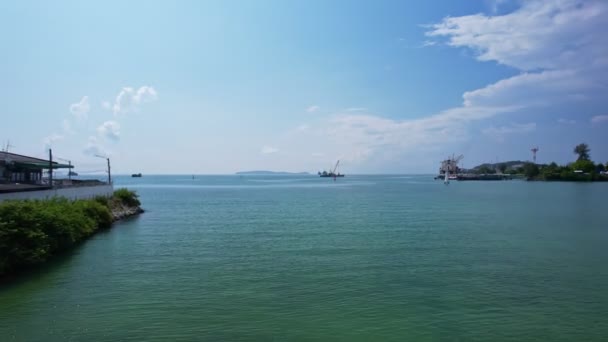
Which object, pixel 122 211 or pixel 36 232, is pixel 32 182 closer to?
pixel 122 211

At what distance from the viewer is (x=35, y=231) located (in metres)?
23.6

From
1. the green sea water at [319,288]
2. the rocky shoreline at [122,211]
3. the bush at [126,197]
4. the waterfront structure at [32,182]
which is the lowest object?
the green sea water at [319,288]

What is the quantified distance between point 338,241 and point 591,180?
188 meters

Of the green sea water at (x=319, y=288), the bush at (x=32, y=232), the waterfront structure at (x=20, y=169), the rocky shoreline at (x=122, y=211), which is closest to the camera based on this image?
the green sea water at (x=319, y=288)

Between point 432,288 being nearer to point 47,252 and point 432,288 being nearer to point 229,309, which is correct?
point 229,309

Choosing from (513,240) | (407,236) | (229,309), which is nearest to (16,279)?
(229,309)

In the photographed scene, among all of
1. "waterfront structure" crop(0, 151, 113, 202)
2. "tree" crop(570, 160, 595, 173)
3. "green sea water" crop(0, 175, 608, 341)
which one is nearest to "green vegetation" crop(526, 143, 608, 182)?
"tree" crop(570, 160, 595, 173)

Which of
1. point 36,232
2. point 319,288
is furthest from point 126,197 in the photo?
point 319,288

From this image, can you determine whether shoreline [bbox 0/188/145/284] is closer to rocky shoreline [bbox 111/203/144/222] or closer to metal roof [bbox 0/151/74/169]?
rocky shoreline [bbox 111/203/144/222]

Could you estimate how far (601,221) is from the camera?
45.5 metres

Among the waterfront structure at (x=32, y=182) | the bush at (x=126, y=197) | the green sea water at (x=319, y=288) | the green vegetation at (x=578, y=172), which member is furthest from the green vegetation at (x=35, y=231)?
the green vegetation at (x=578, y=172)

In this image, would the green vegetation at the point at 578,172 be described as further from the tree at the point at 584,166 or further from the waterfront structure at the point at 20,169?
the waterfront structure at the point at 20,169

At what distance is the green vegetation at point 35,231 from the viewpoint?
21516 mm

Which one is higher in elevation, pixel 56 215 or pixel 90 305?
pixel 56 215
